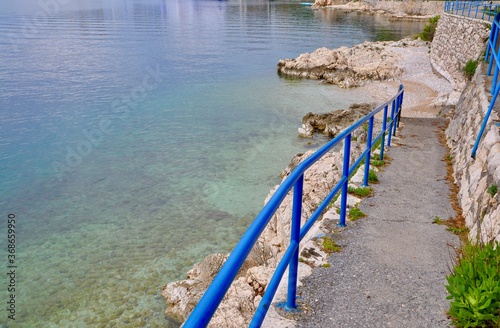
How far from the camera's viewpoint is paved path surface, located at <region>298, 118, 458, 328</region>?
3555 mm

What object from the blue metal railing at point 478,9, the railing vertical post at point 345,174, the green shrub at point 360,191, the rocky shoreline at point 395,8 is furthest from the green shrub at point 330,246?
the rocky shoreline at point 395,8

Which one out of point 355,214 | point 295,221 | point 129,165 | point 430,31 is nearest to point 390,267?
point 355,214

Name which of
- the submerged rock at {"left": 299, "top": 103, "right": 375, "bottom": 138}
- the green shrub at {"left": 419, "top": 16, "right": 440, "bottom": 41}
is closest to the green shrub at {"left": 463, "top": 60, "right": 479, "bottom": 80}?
the submerged rock at {"left": 299, "top": 103, "right": 375, "bottom": 138}

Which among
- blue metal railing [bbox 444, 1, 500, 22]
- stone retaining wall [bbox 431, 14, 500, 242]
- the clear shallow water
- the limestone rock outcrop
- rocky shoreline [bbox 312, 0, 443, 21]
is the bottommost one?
the clear shallow water

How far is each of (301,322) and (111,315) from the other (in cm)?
616

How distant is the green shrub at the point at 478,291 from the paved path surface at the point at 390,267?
299 millimetres

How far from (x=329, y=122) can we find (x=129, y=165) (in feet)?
30.7

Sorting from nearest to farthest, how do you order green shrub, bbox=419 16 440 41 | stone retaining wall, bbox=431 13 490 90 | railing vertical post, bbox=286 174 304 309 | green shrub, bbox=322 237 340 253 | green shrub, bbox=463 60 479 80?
railing vertical post, bbox=286 174 304 309
green shrub, bbox=322 237 340 253
green shrub, bbox=463 60 479 80
stone retaining wall, bbox=431 13 490 90
green shrub, bbox=419 16 440 41

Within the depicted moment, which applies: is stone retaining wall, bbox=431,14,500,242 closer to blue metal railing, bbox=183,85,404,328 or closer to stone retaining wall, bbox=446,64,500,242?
stone retaining wall, bbox=446,64,500,242

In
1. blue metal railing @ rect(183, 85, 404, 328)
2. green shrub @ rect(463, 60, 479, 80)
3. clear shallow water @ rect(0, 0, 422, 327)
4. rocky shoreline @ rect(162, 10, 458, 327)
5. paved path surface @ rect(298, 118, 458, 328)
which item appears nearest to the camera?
blue metal railing @ rect(183, 85, 404, 328)

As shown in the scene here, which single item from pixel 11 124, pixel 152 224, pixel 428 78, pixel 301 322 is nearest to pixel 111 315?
pixel 152 224

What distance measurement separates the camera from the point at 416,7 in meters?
88.7

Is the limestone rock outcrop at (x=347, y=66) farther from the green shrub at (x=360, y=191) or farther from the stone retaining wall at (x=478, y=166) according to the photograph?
the green shrub at (x=360, y=191)

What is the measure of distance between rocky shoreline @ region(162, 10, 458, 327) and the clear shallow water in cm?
84
